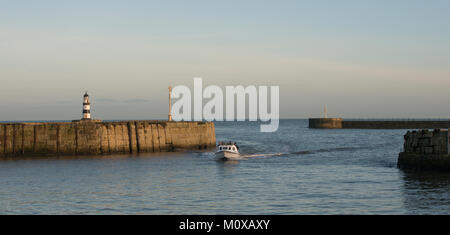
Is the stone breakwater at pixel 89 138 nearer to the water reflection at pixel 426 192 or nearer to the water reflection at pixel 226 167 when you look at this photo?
the water reflection at pixel 226 167

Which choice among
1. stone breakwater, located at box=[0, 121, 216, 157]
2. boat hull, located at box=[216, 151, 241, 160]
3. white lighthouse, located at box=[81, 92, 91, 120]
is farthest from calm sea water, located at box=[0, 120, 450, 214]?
white lighthouse, located at box=[81, 92, 91, 120]

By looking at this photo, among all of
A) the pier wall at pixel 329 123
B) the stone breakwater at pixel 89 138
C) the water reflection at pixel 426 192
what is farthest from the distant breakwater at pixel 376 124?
the water reflection at pixel 426 192

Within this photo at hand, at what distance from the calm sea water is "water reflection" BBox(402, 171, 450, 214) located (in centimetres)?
4

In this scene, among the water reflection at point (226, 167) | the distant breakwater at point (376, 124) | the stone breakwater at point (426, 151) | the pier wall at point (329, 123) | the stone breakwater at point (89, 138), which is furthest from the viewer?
the pier wall at point (329, 123)

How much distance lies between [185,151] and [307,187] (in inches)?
1247

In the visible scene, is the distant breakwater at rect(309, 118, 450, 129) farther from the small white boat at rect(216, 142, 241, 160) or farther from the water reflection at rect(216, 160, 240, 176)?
the water reflection at rect(216, 160, 240, 176)

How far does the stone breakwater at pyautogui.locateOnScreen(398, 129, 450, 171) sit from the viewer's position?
114ft

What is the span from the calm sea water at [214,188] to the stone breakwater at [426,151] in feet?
3.91

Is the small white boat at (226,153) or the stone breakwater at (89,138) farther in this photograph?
the small white boat at (226,153)

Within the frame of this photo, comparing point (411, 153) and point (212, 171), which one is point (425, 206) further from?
point (212, 171)

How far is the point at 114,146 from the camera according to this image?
5272 centimetres

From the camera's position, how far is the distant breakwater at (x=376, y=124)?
493 feet

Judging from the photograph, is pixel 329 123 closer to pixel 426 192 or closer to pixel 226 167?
pixel 226 167

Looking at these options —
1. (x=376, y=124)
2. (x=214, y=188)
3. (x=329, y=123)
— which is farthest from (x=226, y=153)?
(x=329, y=123)
